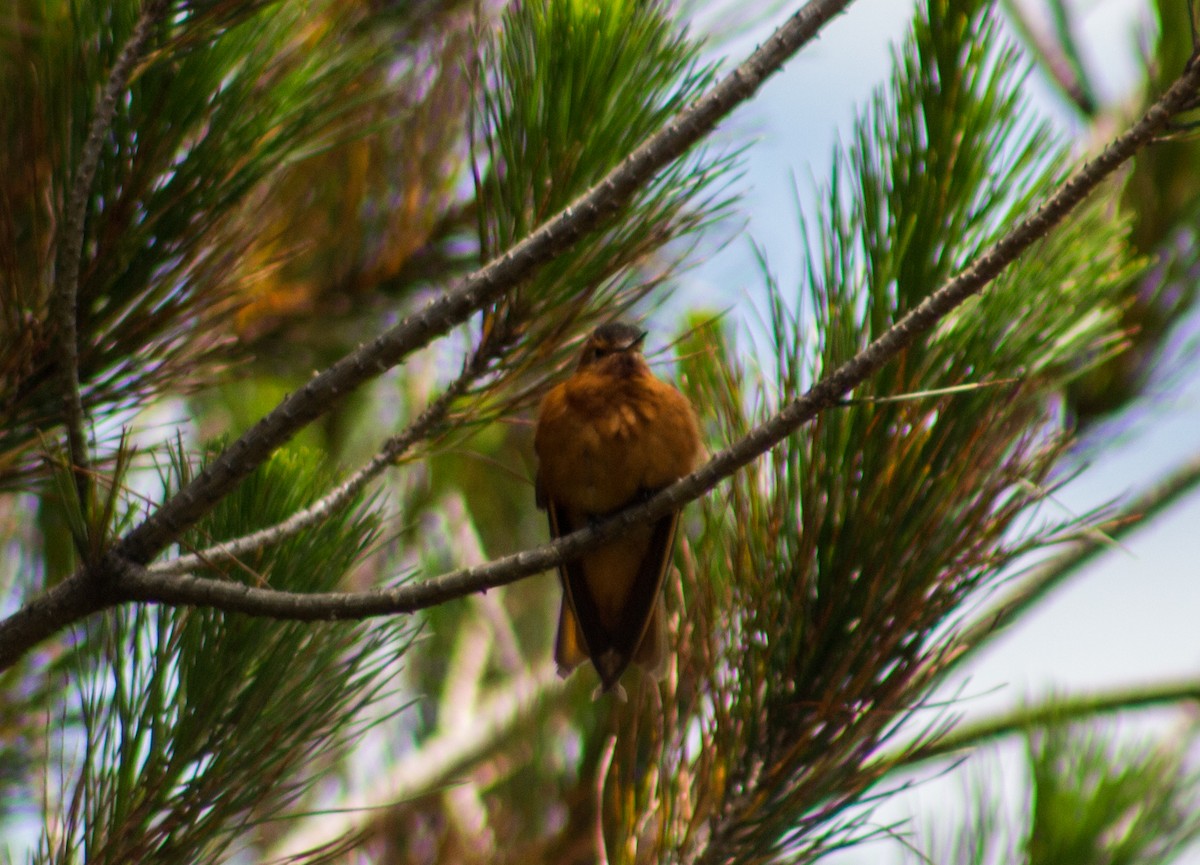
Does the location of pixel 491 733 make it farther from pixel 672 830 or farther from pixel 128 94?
pixel 128 94

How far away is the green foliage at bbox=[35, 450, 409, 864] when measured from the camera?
1.62m

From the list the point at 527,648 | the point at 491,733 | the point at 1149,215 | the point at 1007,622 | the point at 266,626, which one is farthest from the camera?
the point at 527,648

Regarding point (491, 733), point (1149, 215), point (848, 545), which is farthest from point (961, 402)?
point (491, 733)

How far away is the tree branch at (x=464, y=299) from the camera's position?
56.7 inches

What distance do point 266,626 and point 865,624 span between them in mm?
792

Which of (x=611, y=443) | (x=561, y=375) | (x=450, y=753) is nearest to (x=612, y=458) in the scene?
(x=611, y=443)

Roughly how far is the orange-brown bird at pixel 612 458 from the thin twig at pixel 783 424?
3.55 feet

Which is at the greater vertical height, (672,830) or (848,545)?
(848,545)

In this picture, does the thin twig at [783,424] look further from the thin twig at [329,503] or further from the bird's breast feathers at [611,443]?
the bird's breast feathers at [611,443]

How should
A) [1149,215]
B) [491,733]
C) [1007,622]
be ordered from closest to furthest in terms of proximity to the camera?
[1007,622] → [1149,215] → [491,733]

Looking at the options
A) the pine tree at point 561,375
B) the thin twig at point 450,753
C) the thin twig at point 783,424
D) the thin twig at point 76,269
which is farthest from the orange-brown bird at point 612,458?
the thin twig at point 76,269

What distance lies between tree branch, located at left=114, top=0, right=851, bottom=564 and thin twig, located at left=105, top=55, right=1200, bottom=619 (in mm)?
72

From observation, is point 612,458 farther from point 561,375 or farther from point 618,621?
point 561,375

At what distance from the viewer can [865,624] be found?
1754 mm
